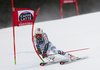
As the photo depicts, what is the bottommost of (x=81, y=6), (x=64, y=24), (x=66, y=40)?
(x=66, y=40)

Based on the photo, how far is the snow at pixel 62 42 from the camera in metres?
3.56

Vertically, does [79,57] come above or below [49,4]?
below

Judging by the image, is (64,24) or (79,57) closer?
(79,57)

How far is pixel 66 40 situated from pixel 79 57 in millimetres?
1407

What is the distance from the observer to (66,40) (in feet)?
17.0

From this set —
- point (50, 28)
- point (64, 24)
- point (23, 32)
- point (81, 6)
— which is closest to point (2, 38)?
point (23, 32)

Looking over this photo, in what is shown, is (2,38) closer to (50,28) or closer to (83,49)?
Answer: (50,28)

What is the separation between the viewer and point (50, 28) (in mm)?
6594

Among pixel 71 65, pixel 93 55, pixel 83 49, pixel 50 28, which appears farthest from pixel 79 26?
pixel 71 65

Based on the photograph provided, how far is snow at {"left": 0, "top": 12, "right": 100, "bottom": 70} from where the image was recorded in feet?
11.7

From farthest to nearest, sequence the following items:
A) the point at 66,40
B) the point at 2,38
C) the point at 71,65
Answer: the point at 2,38 < the point at 66,40 < the point at 71,65

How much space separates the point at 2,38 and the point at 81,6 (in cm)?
504

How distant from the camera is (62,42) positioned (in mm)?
5117

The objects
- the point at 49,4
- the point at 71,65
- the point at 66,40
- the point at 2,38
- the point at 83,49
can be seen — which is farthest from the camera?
the point at 49,4
